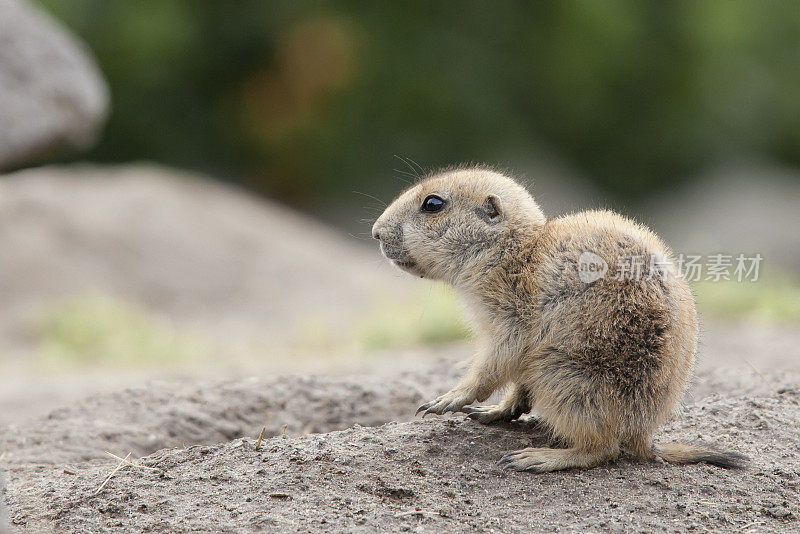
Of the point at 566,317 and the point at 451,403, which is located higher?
the point at 566,317

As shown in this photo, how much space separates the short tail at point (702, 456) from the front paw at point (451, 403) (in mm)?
815

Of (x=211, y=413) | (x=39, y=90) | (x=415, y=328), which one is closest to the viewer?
(x=211, y=413)

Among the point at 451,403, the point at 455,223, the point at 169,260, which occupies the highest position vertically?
the point at 169,260

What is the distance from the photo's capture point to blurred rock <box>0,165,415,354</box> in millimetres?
11469

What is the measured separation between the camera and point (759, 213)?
1526 cm

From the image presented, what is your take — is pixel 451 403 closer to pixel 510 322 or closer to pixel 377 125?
pixel 510 322

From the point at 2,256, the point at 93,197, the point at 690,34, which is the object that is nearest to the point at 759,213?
the point at 690,34

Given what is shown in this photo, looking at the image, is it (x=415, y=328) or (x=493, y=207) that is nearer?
(x=493, y=207)

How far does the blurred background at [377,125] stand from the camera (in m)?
13.2

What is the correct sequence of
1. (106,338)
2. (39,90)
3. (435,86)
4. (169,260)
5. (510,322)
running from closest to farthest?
(510,322), (39,90), (106,338), (169,260), (435,86)

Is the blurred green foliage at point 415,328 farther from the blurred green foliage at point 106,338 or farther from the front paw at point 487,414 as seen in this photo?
the front paw at point 487,414

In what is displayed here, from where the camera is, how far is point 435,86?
1698 centimetres

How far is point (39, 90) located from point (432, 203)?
5.35 metres

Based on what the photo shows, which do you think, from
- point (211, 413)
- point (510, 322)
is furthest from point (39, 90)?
point (510, 322)
